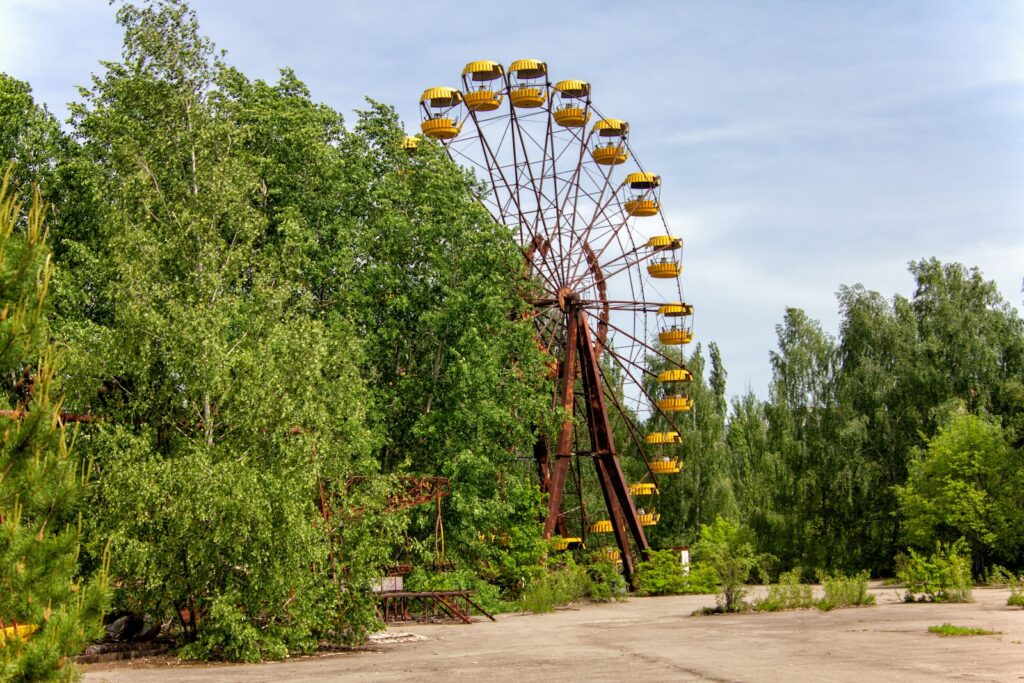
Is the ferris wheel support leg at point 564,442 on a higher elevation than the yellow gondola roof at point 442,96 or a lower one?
lower

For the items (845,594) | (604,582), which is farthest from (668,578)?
(845,594)

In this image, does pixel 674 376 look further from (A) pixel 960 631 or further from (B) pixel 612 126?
(A) pixel 960 631

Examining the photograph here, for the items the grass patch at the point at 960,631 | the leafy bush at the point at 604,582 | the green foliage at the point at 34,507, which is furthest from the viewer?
the leafy bush at the point at 604,582

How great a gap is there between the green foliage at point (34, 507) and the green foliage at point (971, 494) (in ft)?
98.5

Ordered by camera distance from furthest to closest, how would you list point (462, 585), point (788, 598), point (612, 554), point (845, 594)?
point (612, 554), point (462, 585), point (788, 598), point (845, 594)

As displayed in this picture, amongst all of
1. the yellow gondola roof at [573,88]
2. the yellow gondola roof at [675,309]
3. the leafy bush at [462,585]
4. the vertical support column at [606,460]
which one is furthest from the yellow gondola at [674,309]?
the leafy bush at [462,585]

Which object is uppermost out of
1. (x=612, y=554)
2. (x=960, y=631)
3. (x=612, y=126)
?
(x=612, y=126)

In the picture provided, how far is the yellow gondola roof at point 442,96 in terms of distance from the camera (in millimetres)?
37156

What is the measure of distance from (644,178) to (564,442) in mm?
11706

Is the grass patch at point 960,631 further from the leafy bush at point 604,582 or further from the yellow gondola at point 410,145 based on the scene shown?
the yellow gondola at point 410,145

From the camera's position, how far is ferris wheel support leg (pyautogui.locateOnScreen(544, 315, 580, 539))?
3375 cm

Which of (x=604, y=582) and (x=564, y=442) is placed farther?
(x=564, y=442)

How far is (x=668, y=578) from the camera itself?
114 feet

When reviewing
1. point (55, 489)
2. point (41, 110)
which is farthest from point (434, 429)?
point (55, 489)
